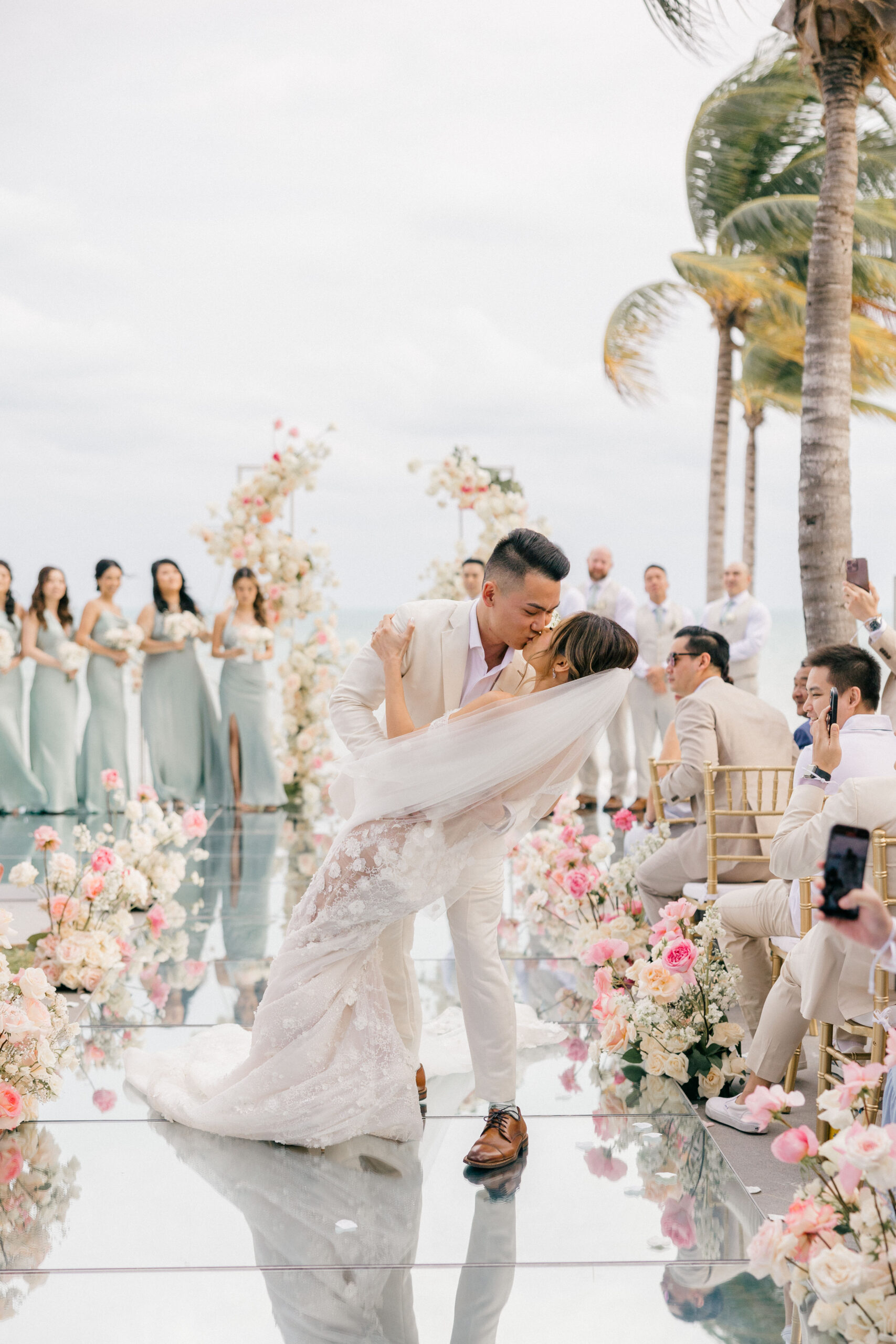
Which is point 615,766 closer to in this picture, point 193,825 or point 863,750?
point 193,825

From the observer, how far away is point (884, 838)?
10.9ft

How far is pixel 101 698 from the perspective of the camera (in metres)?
10.8

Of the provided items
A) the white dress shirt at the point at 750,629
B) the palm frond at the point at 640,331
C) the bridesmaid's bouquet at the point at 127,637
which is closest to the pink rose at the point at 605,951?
the white dress shirt at the point at 750,629

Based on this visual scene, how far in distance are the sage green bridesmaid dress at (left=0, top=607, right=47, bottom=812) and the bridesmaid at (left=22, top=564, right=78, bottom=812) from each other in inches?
3.0

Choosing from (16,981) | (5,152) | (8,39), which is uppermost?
(5,152)

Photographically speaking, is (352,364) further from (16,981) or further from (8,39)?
(16,981)

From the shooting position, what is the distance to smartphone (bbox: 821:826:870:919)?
1.91 metres

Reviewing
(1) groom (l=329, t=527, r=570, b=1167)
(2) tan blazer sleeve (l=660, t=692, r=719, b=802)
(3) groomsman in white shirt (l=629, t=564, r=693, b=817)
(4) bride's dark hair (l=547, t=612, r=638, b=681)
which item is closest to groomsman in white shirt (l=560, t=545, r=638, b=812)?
(3) groomsman in white shirt (l=629, t=564, r=693, b=817)

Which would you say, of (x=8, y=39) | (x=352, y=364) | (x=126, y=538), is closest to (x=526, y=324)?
(x=352, y=364)

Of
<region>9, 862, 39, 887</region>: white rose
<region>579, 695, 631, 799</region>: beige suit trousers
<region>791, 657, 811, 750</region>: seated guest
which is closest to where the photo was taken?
<region>9, 862, 39, 887</region>: white rose

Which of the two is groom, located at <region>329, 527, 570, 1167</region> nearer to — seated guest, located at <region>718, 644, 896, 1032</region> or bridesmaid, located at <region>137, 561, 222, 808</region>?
seated guest, located at <region>718, 644, 896, 1032</region>

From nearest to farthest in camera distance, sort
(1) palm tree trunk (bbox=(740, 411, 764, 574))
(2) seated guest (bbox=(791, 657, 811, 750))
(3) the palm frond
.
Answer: (2) seated guest (bbox=(791, 657, 811, 750)) → (3) the palm frond → (1) palm tree trunk (bbox=(740, 411, 764, 574))

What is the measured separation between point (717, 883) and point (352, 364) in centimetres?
4745

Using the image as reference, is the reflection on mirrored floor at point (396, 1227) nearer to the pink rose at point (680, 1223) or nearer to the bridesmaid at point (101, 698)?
the pink rose at point (680, 1223)
